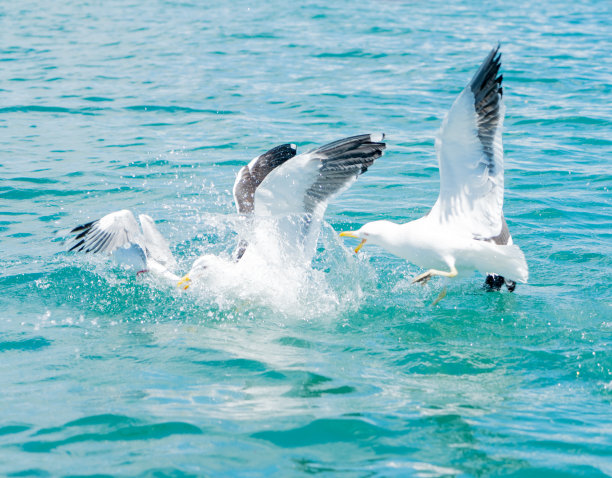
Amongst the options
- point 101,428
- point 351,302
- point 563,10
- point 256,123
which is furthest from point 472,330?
point 563,10

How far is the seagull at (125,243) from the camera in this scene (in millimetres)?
8117

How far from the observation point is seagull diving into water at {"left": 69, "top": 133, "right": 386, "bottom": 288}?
754 centimetres

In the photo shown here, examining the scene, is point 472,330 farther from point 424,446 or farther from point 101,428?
point 101,428

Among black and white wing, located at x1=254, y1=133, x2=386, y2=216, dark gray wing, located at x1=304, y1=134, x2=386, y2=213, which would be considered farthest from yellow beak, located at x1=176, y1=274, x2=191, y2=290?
dark gray wing, located at x1=304, y1=134, x2=386, y2=213

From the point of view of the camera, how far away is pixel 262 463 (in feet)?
15.2

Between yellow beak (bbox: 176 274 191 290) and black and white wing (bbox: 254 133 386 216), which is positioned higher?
black and white wing (bbox: 254 133 386 216)

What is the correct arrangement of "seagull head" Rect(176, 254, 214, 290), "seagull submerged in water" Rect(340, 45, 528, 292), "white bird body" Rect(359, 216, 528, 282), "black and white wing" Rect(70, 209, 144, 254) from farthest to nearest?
"black and white wing" Rect(70, 209, 144, 254)
"seagull head" Rect(176, 254, 214, 290)
"white bird body" Rect(359, 216, 528, 282)
"seagull submerged in water" Rect(340, 45, 528, 292)

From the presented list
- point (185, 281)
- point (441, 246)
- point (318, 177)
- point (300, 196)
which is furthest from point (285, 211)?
point (441, 246)

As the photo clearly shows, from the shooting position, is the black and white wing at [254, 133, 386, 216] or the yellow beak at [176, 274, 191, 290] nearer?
the black and white wing at [254, 133, 386, 216]

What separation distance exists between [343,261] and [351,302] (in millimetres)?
942

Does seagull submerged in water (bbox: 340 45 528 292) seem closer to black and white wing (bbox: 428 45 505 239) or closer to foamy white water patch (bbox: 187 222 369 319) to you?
black and white wing (bbox: 428 45 505 239)

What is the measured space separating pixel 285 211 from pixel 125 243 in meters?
1.76

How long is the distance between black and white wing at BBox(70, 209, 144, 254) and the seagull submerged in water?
2533mm

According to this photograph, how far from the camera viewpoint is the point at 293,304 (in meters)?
7.75
